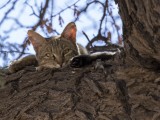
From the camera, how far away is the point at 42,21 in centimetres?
521

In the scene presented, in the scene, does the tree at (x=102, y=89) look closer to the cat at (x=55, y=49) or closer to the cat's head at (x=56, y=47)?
the cat at (x=55, y=49)

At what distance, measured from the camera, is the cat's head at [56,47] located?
453 cm

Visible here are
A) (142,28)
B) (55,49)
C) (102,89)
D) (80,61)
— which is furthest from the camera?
(55,49)

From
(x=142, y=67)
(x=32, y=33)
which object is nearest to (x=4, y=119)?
(x=142, y=67)

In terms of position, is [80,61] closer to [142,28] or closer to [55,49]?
[142,28]

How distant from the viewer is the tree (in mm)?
2631

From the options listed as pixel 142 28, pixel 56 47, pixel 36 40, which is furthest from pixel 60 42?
pixel 142 28

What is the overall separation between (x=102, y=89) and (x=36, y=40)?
178cm

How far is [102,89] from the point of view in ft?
10.3

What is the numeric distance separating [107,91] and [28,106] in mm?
604

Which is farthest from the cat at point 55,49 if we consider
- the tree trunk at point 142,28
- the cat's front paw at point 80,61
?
the tree trunk at point 142,28

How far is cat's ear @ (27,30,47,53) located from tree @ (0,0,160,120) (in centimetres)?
111

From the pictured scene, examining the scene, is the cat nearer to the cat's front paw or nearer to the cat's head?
the cat's head

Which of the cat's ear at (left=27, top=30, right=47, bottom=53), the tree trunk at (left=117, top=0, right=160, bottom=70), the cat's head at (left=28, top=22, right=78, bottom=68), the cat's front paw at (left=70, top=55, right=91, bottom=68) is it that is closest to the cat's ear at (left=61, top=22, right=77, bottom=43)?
the cat's head at (left=28, top=22, right=78, bottom=68)
